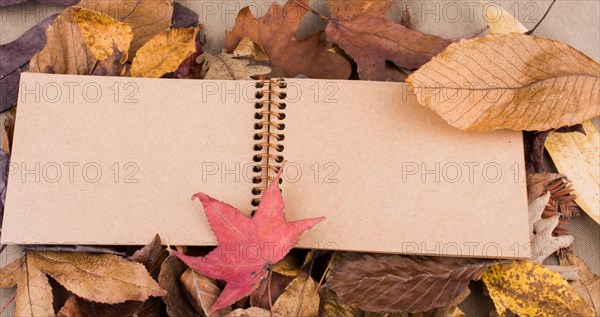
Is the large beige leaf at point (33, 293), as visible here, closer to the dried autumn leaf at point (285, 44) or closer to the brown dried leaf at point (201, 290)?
the brown dried leaf at point (201, 290)

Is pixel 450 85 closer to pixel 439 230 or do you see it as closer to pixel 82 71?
pixel 439 230

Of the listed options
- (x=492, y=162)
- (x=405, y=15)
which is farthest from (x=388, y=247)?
(x=405, y=15)

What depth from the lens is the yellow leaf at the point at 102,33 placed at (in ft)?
1.98

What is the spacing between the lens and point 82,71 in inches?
24.2

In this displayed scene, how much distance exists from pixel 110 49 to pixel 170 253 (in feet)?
0.78

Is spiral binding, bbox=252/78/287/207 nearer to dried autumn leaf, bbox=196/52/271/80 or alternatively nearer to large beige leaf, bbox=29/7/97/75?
dried autumn leaf, bbox=196/52/271/80

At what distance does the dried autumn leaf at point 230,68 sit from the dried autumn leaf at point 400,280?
0.22 meters

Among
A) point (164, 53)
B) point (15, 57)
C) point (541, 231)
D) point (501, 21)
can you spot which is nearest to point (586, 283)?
point (541, 231)

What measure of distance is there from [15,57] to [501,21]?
58 centimetres

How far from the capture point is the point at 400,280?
Answer: 565mm

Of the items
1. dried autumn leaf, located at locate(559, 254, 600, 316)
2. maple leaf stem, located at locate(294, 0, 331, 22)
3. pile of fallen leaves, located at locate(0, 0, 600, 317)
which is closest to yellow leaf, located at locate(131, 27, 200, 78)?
pile of fallen leaves, located at locate(0, 0, 600, 317)

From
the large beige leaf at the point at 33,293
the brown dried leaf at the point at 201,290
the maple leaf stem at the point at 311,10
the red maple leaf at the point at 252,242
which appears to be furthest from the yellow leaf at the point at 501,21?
the large beige leaf at the point at 33,293

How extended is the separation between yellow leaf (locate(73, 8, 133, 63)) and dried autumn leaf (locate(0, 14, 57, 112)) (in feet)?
0.25

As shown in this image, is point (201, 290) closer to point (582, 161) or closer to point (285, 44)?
point (285, 44)
